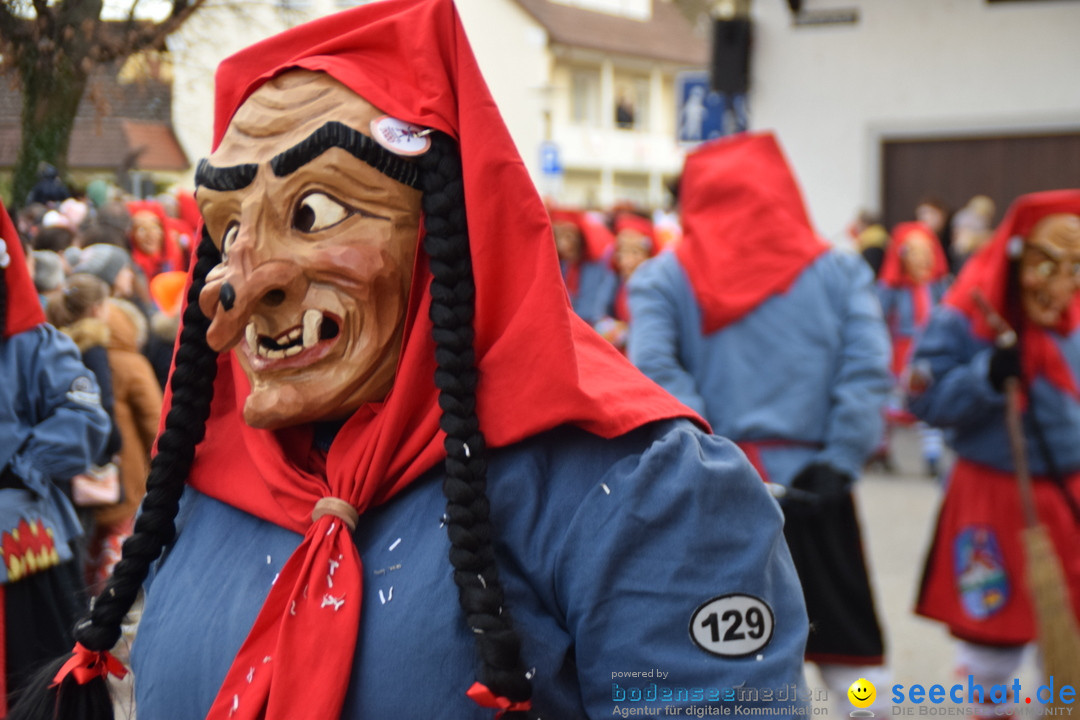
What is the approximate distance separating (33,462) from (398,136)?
6.81 feet

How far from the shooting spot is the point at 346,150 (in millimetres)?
1609

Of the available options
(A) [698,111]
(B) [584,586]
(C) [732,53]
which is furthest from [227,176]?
(C) [732,53]

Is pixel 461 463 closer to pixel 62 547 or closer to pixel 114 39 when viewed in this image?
pixel 114 39

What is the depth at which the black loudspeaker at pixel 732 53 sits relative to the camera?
1176cm

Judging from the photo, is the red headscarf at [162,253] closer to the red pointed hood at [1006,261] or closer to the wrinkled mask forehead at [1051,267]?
the red pointed hood at [1006,261]

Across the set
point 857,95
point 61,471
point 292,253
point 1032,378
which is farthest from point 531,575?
point 857,95

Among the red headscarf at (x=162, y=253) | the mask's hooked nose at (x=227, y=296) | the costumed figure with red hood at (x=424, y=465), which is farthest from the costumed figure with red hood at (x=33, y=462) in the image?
the red headscarf at (x=162, y=253)

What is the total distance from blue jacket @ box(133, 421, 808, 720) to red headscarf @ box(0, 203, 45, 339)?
188 cm

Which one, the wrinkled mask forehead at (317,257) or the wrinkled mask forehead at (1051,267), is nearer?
the wrinkled mask forehead at (317,257)

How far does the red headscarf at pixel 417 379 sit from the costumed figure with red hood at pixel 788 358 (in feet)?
7.49

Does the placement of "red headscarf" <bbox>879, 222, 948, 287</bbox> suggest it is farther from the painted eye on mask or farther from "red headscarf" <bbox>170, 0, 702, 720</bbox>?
the painted eye on mask

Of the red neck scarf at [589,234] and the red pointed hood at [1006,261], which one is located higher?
the red pointed hood at [1006,261]

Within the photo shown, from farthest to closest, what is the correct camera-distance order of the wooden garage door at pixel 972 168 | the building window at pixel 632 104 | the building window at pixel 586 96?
the building window at pixel 632 104
the building window at pixel 586 96
the wooden garage door at pixel 972 168

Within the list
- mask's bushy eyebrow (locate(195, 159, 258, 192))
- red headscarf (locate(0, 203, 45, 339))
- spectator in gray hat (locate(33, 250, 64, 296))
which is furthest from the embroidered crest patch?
spectator in gray hat (locate(33, 250, 64, 296))
